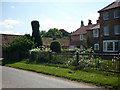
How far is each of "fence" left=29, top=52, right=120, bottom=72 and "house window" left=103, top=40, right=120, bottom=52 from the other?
669 inches

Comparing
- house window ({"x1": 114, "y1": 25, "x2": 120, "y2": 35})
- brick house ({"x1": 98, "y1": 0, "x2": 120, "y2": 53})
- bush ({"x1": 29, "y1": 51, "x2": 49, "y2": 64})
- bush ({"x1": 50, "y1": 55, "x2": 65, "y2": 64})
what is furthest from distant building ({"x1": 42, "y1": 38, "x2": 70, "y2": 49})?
bush ({"x1": 50, "y1": 55, "x2": 65, "y2": 64})

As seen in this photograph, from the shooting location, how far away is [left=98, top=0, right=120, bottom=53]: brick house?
31.3 m

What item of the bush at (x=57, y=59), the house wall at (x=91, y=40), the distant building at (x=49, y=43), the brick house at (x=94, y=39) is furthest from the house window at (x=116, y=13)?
the distant building at (x=49, y=43)

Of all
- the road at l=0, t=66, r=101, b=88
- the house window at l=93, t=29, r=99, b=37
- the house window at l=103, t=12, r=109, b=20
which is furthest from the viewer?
the house window at l=93, t=29, r=99, b=37

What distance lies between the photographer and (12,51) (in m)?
26.9

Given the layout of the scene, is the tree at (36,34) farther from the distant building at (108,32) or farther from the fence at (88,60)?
the fence at (88,60)

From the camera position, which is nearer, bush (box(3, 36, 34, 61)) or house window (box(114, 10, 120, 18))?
bush (box(3, 36, 34, 61))

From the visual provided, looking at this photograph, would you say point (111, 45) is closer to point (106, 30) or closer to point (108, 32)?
point (108, 32)

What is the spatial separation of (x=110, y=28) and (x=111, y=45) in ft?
11.6

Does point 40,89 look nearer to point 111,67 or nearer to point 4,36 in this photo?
point 111,67

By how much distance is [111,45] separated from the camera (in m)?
32.0

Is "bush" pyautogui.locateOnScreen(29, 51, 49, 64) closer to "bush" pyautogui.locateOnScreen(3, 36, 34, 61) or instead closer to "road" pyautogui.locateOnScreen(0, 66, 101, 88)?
"bush" pyautogui.locateOnScreen(3, 36, 34, 61)

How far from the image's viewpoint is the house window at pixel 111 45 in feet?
102

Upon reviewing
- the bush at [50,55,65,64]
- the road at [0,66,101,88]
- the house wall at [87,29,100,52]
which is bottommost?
the road at [0,66,101,88]
